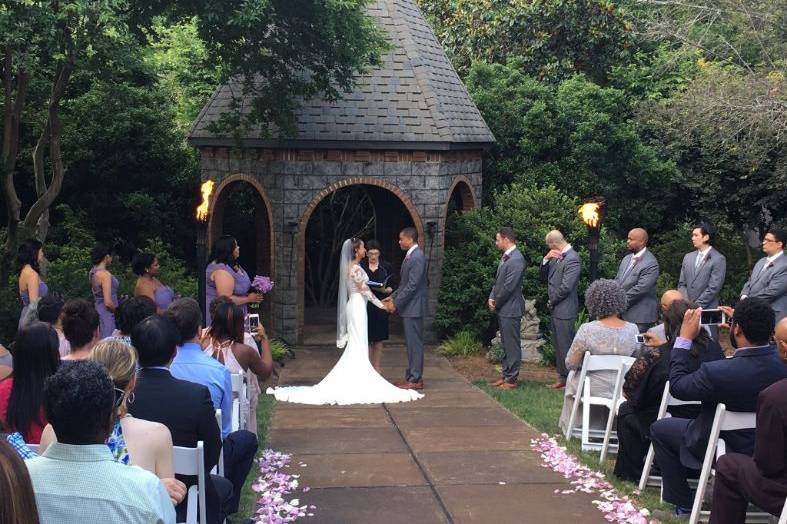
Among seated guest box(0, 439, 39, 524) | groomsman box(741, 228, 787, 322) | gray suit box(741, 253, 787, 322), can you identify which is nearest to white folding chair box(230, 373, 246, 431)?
seated guest box(0, 439, 39, 524)

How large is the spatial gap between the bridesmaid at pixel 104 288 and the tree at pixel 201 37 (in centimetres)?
199

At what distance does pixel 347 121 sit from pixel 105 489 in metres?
12.2

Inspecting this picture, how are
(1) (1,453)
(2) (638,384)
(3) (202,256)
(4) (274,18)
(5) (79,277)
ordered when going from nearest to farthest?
(1) (1,453) < (2) (638,384) < (3) (202,256) < (4) (274,18) < (5) (79,277)

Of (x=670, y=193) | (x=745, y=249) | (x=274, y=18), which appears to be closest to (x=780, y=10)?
(x=670, y=193)

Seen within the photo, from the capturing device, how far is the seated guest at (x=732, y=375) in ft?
19.4

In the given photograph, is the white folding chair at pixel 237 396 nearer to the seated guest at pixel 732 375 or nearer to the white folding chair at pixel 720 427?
the seated guest at pixel 732 375

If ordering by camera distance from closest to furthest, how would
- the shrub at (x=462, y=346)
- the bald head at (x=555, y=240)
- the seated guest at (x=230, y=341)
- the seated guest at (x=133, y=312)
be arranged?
the seated guest at (x=133, y=312) < the seated guest at (x=230, y=341) < the bald head at (x=555, y=240) < the shrub at (x=462, y=346)

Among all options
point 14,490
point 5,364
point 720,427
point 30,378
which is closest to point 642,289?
point 720,427

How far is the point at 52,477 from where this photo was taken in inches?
A: 124

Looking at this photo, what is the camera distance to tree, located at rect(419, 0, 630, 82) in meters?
18.9

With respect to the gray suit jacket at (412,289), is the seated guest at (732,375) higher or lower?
higher

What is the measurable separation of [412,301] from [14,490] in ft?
31.3

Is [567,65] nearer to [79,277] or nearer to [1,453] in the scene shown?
[79,277]

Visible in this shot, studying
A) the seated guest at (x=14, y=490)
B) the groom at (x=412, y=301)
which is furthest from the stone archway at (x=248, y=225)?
the seated guest at (x=14, y=490)
